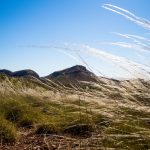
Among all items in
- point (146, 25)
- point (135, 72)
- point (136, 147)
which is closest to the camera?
point (146, 25)

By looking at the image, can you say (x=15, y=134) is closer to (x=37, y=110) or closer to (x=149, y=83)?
(x=37, y=110)

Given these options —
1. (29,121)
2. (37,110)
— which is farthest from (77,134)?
(37,110)

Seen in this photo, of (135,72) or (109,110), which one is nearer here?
(135,72)

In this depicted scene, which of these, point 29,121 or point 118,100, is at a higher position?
point 118,100

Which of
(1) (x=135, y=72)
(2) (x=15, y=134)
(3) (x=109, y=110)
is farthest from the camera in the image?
(2) (x=15, y=134)

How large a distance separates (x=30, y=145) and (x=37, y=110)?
404 centimetres

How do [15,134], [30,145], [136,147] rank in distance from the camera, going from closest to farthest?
1. [136,147]
2. [30,145]
3. [15,134]

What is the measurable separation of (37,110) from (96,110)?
8.18 metres

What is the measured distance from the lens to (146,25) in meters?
2.40

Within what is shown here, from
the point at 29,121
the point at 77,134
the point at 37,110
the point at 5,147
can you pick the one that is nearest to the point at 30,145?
the point at 5,147

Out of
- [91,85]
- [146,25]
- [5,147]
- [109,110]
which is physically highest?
[146,25]

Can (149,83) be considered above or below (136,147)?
above

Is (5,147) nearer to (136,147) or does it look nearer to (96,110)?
(136,147)

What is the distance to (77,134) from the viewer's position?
25.8 feet
